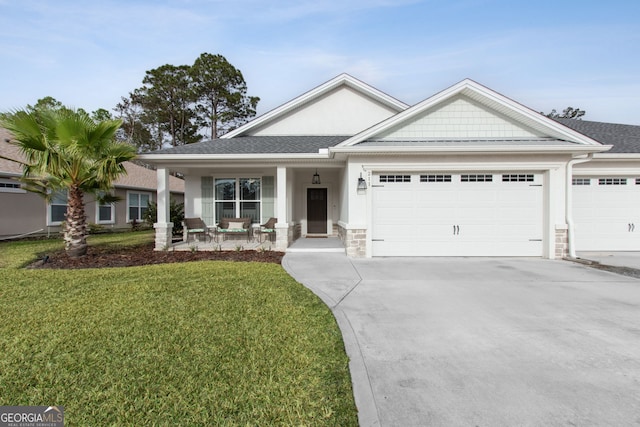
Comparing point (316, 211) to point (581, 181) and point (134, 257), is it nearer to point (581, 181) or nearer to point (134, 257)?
point (134, 257)

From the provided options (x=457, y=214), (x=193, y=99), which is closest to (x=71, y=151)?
(x=457, y=214)

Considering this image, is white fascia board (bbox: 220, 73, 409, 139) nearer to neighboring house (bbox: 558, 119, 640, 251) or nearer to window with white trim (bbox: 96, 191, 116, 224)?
neighboring house (bbox: 558, 119, 640, 251)

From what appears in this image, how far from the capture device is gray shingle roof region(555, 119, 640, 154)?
10265 mm

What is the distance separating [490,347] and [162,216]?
406 inches

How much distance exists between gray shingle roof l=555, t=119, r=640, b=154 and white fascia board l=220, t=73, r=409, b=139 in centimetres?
662

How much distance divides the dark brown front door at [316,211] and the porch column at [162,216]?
6.02m

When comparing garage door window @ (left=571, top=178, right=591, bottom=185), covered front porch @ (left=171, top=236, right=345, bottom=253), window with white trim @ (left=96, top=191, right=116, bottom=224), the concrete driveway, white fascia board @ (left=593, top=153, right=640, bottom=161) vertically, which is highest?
white fascia board @ (left=593, top=153, right=640, bottom=161)

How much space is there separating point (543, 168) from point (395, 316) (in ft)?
25.0

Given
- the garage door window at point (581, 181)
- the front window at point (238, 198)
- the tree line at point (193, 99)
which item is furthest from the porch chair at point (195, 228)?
the tree line at point (193, 99)

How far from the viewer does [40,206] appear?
14.7 meters

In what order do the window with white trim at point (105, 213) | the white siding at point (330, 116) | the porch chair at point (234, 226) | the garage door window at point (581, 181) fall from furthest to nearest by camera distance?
1. the window with white trim at point (105, 213)
2. the white siding at point (330, 116)
3. the porch chair at point (234, 226)
4. the garage door window at point (581, 181)

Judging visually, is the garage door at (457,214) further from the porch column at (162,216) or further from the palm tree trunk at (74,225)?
the palm tree trunk at (74,225)

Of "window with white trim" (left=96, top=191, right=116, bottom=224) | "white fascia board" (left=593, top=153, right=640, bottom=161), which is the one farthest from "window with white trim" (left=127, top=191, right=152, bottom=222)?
"white fascia board" (left=593, top=153, right=640, bottom=161)

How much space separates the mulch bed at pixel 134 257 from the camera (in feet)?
27.1
